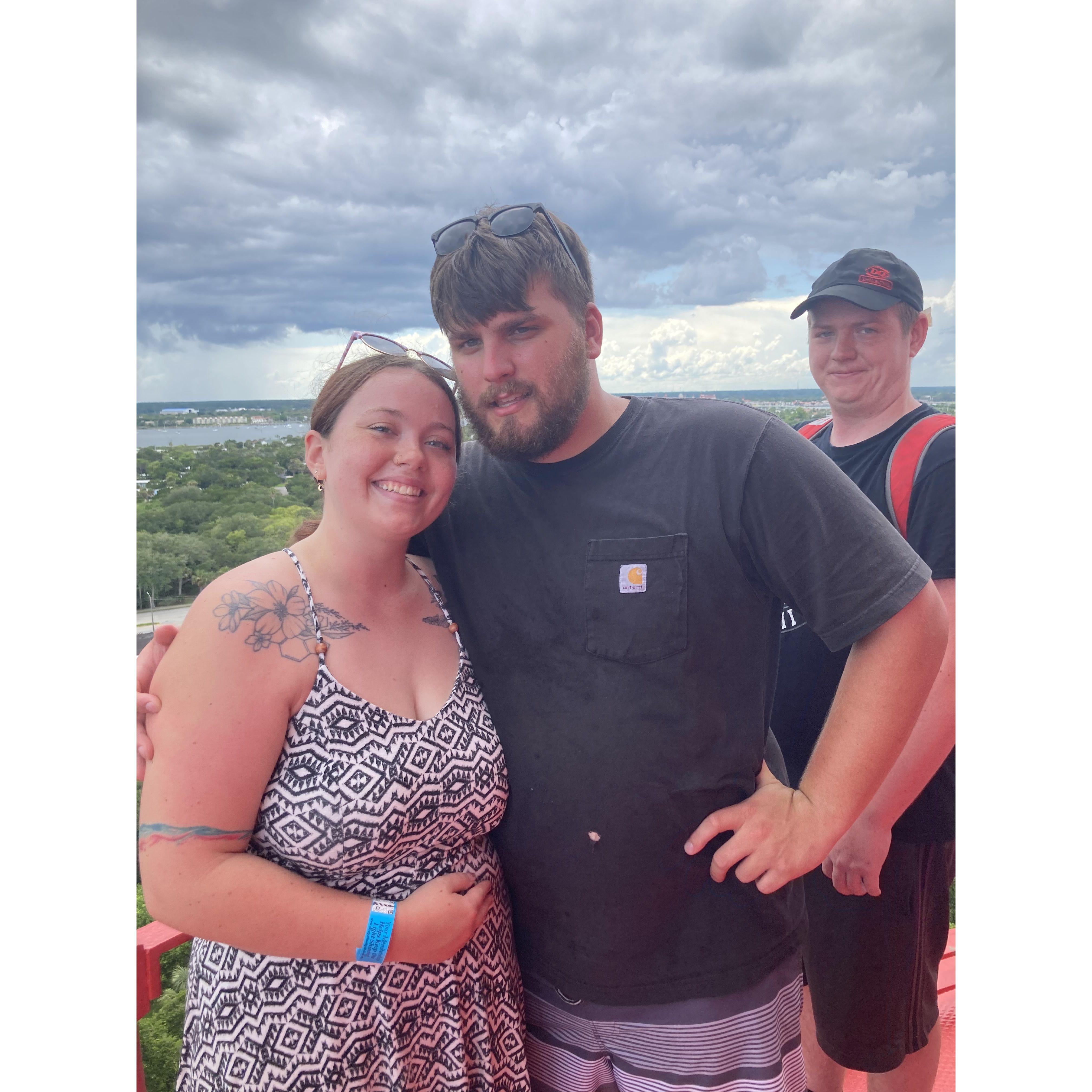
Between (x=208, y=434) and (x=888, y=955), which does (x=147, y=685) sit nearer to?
(x=208, y=434)

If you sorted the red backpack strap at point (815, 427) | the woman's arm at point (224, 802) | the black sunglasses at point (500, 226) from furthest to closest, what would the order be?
the red backpack strap at point (815, 427)
the black sunglasses at point (500, 226)
the woman's arm at point (224, 802)

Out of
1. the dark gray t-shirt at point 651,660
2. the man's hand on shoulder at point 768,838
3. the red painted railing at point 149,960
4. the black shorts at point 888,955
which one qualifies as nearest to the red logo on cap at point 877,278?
the dark gray t-shirt at point 651,660

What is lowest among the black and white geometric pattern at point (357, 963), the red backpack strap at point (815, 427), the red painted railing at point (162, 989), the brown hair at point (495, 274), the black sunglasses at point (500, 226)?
the red painted railing at point (162, 989)

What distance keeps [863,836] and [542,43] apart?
1.97 m

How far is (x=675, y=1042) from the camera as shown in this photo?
126 centimetres

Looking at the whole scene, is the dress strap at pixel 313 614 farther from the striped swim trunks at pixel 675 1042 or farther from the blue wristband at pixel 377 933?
the striped swim trunks at pixel 675 1042

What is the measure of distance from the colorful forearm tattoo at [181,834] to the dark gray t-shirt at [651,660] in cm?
44

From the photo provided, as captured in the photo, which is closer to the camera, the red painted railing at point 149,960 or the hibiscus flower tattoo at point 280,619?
the hibiscus flower tattoo at point 280,619

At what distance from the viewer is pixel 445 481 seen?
1.20m

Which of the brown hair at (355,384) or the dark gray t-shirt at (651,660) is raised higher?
the brown hair at (355,384)

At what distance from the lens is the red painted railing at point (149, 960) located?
1358 mm

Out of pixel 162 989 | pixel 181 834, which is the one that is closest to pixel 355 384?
pixel 181 834

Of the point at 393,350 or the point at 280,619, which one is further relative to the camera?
the point at 393,350

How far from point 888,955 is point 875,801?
1.48 feet
